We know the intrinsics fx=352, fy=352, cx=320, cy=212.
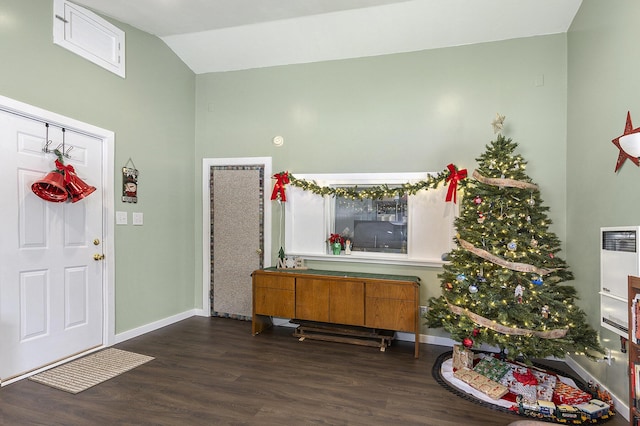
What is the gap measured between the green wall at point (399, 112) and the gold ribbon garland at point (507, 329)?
86cm

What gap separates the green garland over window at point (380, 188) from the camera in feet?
12.2

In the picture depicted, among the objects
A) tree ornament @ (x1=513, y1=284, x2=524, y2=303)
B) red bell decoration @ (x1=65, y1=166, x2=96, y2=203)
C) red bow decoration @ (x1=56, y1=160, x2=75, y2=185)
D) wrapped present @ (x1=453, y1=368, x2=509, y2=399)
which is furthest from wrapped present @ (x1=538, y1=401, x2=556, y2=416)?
red bow decoration @ (x1=56, y1=160, x2=75, y2=185)

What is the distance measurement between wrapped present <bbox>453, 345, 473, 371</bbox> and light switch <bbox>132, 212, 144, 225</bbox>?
3.64 m

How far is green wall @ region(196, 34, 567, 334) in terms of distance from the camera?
3652 mm

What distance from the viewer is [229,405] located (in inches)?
102

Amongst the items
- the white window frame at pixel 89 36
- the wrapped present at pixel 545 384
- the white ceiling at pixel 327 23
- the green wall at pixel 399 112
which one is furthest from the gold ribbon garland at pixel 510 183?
the white window frame at pixel 89 36

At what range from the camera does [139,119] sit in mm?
4059

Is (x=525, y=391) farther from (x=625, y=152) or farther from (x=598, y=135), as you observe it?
(x=598, y=135)

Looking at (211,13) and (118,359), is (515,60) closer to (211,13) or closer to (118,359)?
(211,13)

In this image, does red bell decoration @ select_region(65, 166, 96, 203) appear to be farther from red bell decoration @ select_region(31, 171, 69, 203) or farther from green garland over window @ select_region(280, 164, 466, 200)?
green garland over window @ select_region(280, 164, 466, 200)

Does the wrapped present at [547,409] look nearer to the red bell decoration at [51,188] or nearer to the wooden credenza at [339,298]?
the wooden credenza at [339,298]

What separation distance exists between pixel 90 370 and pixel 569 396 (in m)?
3.98

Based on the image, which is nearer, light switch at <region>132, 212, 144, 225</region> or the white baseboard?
the white baseboard

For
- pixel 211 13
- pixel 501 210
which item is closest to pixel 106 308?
pixel 211 13
